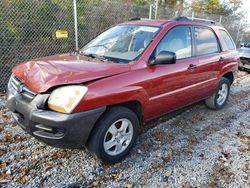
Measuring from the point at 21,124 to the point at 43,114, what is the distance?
0.50m

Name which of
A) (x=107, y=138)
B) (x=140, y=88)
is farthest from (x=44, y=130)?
(x=140, y=88)

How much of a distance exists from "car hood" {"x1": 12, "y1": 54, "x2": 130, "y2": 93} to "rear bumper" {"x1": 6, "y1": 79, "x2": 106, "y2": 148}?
0.19 meters

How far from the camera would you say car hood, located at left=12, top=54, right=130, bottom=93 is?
9.24 ft

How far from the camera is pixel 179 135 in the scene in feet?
13.9

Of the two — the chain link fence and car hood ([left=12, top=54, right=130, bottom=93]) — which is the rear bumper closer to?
car hood ([left=12, top=54, right=130, bottom=93])

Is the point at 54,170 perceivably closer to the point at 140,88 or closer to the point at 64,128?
the point at 64,128

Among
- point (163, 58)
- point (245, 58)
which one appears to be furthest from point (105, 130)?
point (245, 58)

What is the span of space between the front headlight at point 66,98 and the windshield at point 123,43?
886mm

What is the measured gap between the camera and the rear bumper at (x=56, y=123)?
106 inches

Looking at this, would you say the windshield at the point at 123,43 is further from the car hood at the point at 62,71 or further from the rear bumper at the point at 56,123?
the rear bumper at the point at 56,123

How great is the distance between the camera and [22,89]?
305cm

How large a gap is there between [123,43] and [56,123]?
1745 mm

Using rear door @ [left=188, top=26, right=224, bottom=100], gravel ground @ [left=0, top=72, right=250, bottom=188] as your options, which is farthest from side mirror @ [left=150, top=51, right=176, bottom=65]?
gravel ground @ [left=0, top=72, right=250, bottom=188]

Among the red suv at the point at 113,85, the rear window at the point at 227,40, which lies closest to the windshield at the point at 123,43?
the red suv at the point at 113,85
